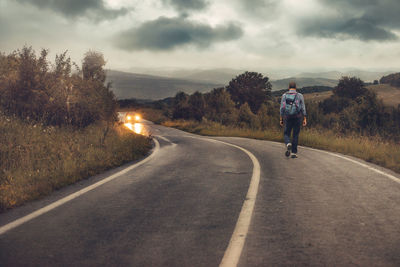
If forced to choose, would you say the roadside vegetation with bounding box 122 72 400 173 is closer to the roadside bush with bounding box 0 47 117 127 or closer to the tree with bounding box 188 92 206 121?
the tree with bounding box 188 92 206 121

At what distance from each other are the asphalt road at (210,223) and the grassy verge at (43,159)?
1.34 feet

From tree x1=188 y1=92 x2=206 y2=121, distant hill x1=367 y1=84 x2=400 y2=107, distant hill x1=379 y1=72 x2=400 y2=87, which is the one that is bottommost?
tree x1=188 y1=92 x2=206 y2=121

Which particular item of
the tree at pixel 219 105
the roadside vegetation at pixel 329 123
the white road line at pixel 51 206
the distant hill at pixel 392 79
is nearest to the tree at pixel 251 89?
the roadside vegetation at pixel 329 123

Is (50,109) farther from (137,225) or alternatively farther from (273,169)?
(137,225)

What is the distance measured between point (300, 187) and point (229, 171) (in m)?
2.02

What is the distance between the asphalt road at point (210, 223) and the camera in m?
2.97

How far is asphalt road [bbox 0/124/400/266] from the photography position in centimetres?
297

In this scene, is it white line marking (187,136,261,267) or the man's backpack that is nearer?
Result: white line marking (187,136,261,267)

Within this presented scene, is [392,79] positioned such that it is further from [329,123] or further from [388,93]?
[329,123]

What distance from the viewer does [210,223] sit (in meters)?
3.88

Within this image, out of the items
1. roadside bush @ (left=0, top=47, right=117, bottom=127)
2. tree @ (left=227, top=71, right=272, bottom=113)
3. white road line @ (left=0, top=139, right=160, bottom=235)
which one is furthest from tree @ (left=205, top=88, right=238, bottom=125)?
white road line @ (left=0, top=139, right=160, bottom=235)

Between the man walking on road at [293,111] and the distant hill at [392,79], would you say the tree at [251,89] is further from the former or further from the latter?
the distant hill at [392,79]

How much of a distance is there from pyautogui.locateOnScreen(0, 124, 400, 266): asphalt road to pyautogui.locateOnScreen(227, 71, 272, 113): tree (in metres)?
65.4

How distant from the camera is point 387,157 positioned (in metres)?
9.12
